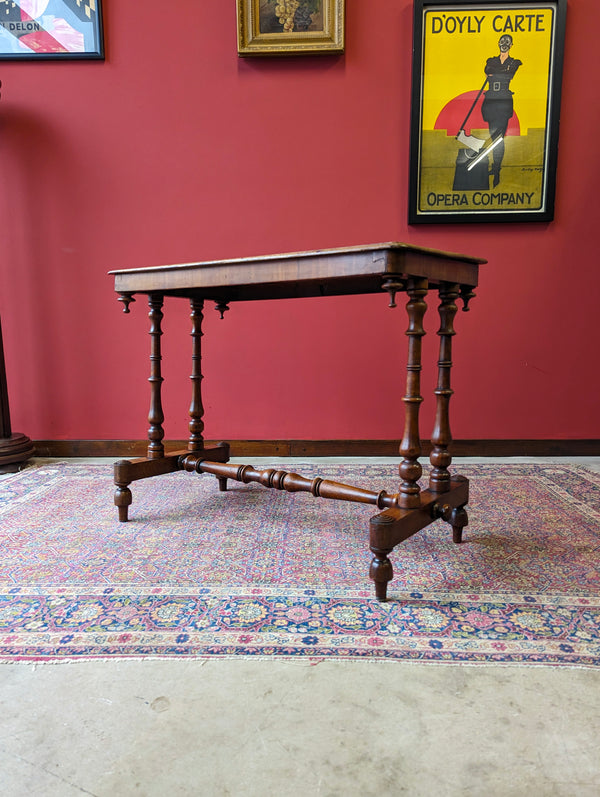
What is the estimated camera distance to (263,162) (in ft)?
10.5

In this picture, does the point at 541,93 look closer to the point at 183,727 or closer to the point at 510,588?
the point at 510,588

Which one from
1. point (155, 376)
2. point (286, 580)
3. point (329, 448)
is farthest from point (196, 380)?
point (286, 580)

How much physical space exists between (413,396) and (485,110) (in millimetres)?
2346

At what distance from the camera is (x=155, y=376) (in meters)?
2.44

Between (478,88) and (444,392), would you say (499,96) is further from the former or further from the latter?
(444,392)

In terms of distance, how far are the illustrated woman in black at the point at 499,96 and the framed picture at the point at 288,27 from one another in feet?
2.97

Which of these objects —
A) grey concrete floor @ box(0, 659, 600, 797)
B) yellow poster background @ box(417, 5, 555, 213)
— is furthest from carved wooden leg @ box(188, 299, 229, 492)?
yellow poster background @ box(417, 5, 555, 213)

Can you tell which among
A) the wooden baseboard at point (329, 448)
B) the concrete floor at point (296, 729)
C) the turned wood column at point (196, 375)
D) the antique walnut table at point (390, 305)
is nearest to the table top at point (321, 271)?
the antique walnut table at point (390, 305)

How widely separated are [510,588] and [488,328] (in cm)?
203

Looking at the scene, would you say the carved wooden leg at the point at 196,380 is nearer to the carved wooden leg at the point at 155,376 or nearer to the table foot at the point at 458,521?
the carved wooden leg at the point at 155,376

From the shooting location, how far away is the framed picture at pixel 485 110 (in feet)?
9.87

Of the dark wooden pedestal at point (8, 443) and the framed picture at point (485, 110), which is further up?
the framed picture at point (485, 110)

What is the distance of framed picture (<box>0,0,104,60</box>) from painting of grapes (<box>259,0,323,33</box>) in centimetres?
101

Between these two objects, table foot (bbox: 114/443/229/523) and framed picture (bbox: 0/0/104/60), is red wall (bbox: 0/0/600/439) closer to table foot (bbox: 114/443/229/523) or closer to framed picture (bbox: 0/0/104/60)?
framed picture (bbox: 0/0/104/60)
